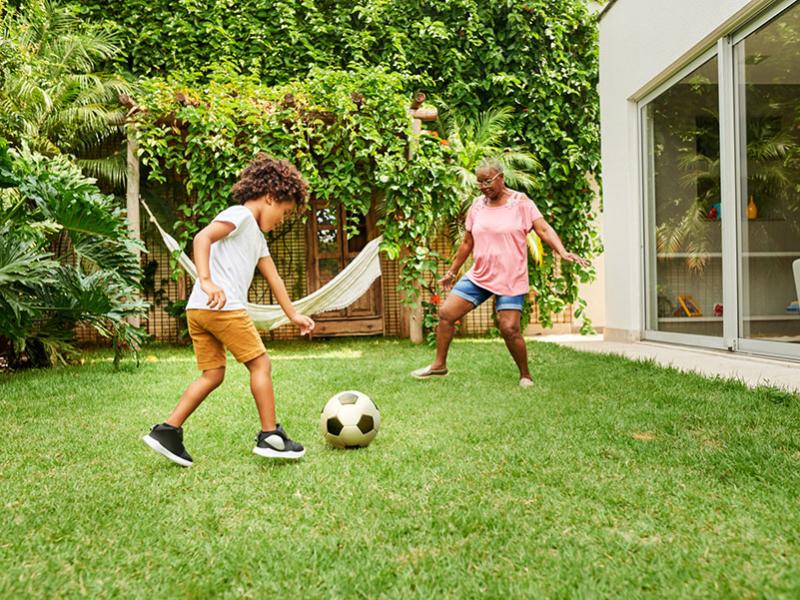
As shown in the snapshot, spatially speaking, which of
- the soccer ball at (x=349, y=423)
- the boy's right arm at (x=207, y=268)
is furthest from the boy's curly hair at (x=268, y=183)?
the soccer ball at (x=349, y=423)

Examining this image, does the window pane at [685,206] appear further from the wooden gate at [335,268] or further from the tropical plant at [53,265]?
the tropical plant at [53,265]

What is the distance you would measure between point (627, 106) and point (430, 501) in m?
5.78

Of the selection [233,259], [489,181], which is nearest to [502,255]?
[489,181]

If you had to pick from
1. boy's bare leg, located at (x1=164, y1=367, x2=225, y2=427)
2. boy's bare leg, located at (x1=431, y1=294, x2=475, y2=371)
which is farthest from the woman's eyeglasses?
boy's bare leg, located at (x1=164, y1=367, x2=225, y2=427)

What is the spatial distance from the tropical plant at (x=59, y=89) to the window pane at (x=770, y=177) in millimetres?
5676

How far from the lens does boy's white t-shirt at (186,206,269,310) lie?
248 cm

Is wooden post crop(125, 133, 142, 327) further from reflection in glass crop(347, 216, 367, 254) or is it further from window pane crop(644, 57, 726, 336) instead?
window pane crop(644, 57, 726, 336)

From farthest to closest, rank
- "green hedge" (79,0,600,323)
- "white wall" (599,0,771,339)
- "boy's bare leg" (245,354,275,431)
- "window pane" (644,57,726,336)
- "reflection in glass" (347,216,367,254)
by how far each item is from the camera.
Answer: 1. "reflection in glass" (347,216,367,254)
2. "green hedge" (79,0,600,323)
3. "white wall" (599,0,771,339)
4. "window pane" (644,57,726,336)
5. "boy's bare leg" (245,354,275,431)

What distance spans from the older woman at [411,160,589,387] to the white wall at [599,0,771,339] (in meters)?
Result: 2.42

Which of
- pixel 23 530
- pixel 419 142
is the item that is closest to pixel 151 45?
pixel 419 142

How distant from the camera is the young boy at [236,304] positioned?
7.96ft

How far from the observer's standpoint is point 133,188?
6.47 meters

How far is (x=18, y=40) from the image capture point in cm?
615

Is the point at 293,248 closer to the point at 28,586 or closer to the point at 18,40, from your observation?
the point at 18,40
